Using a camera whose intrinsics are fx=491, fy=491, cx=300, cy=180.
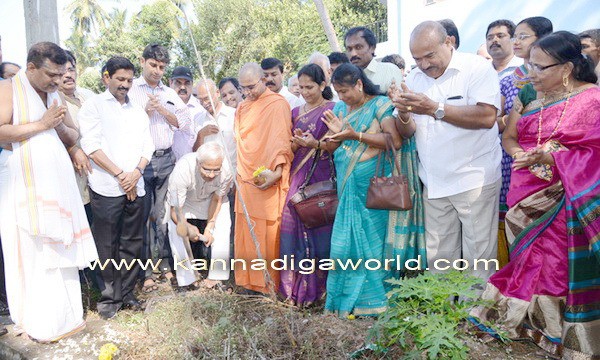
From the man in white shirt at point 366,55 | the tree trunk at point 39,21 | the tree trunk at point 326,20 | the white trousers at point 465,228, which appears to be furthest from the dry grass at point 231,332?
the tree trunk at point 326,20

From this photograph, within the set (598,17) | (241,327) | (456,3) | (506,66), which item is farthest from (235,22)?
(241,327)

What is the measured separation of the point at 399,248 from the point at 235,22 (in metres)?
20.9

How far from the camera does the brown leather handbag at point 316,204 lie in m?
3.78

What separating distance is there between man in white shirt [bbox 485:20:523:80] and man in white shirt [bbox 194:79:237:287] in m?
2.50

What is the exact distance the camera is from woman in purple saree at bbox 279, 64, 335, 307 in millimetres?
3967

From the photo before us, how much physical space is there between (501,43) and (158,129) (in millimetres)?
3178

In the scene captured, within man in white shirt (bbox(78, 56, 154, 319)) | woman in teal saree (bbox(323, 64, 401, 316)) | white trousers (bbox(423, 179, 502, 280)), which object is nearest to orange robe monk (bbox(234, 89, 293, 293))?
woman in teal saree (bbox(323, 64, 401, 316))

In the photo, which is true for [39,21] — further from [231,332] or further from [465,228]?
[465,228]

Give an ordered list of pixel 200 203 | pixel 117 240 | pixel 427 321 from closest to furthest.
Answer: pixel 427 321 → pixel 117 240 → pixel 200 203

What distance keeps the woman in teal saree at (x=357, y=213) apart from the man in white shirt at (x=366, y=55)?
911mm

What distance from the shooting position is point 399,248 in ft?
12.0

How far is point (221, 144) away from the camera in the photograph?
4.58 metres

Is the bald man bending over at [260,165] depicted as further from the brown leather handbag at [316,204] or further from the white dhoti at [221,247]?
the brown leather handbag at [316,204]

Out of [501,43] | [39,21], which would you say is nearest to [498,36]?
[501,43]
